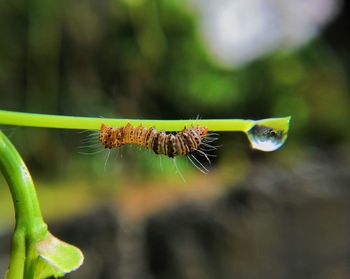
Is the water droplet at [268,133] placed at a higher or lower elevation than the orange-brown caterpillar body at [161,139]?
lower

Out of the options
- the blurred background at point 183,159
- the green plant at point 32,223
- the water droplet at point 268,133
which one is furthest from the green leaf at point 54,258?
the blurred background at point 183,159

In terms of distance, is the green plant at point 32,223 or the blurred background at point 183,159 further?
the blurred background at point 183,159

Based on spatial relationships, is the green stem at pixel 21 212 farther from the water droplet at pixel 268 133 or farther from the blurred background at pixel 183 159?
the blurred background at pixel 183 159

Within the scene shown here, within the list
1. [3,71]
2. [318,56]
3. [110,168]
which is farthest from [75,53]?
[318,56]

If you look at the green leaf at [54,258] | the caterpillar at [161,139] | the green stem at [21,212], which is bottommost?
the green leaf at [54,258]

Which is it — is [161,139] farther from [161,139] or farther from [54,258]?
[54,258]

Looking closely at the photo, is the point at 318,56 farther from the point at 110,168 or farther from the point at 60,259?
the point at 60,259
